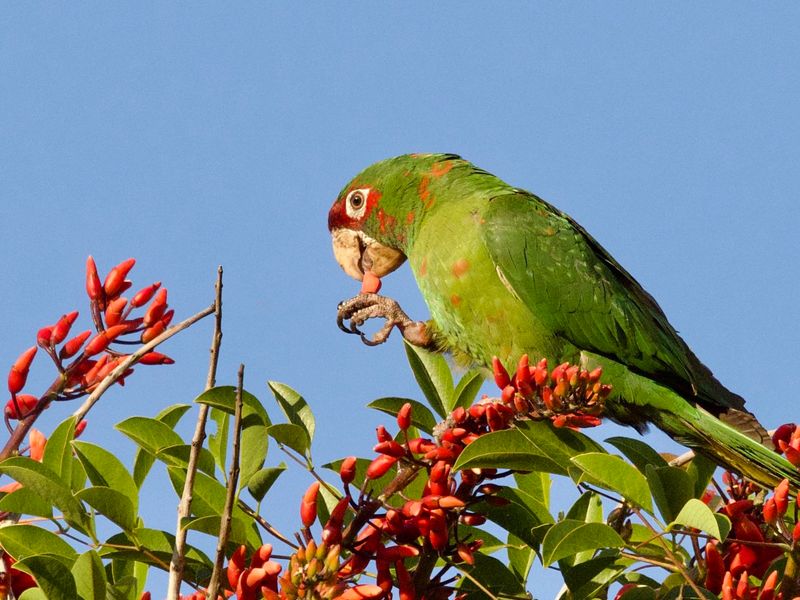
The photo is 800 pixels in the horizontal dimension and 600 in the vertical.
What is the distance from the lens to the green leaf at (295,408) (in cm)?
280

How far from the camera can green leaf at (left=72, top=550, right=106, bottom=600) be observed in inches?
83.4

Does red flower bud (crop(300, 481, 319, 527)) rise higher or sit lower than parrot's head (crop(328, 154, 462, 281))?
lower

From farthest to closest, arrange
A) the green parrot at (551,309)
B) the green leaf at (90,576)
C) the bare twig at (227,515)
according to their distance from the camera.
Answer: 1. the green parrot at (551,309)
2. the green leaf at (90,576)
3. the bare twig at (227,515)

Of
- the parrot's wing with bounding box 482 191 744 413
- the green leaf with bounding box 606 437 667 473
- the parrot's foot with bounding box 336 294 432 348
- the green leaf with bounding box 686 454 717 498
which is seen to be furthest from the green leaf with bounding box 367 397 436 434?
the parrot's foot with bounding box 336 294 432 348

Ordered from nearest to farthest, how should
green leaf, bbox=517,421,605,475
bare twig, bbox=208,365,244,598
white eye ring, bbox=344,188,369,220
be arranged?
bare twig, bbox=208,365,244,598, green leaf, bbox=517,421,605,475, white eye ring, bbox=344,188,369,220

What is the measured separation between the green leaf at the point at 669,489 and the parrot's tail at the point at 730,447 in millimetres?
963

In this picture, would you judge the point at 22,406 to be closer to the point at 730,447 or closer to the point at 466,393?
the point at 466,393

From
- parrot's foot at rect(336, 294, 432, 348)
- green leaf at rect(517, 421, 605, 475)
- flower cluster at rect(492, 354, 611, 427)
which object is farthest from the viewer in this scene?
parrot's foot at rect(336, 294, 432, 348)

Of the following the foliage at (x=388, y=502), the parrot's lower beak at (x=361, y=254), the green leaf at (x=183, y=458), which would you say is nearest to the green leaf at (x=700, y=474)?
the foliage at (x=388, y=502)

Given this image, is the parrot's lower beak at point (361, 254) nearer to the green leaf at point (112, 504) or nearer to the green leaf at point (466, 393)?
the green leaf at point (466, 393)

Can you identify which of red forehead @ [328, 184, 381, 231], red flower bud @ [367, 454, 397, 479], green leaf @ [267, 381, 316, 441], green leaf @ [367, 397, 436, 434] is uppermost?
red forehead @ [328, 184, 381, 231]

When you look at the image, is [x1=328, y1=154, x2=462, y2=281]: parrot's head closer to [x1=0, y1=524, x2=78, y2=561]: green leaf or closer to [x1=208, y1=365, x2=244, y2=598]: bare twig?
[x1=0, y1=524, x2=78, y2=561]: green leaf

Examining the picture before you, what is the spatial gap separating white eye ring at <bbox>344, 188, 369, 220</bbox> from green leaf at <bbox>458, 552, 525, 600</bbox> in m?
2.83

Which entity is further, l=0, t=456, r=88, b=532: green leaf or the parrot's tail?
the parrot's tail
